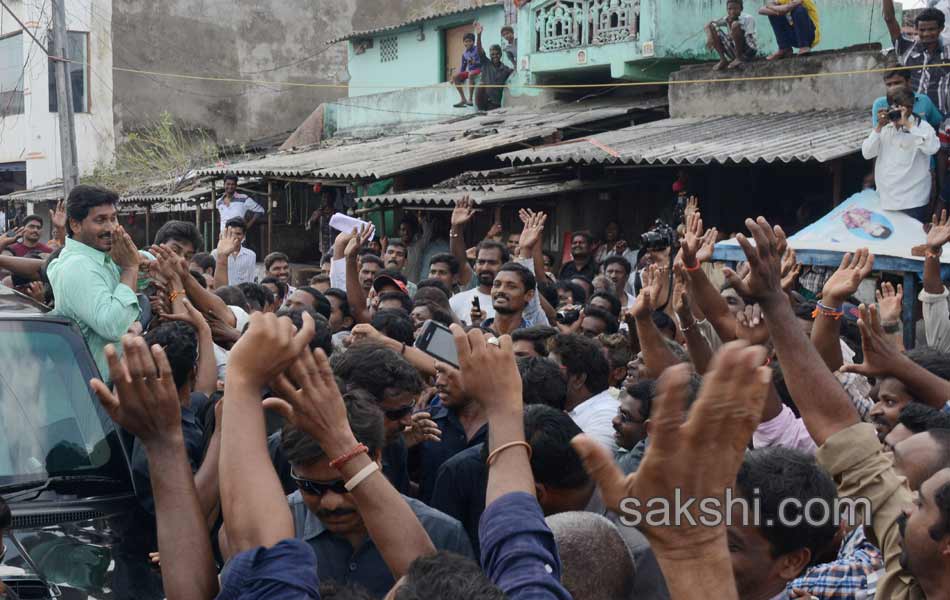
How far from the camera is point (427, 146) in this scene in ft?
51.4

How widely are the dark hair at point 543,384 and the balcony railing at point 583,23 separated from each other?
37.0 ft

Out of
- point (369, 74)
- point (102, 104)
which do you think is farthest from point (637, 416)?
point (102, 104)

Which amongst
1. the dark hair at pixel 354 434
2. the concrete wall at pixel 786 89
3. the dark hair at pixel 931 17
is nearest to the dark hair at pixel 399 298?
the dark hair at pixel 354 434

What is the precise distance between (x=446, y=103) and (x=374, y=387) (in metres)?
16.0

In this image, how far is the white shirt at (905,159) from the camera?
30.7ft

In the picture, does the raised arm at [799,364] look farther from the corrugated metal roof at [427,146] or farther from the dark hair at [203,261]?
the corrugated metal roof at [427,146]

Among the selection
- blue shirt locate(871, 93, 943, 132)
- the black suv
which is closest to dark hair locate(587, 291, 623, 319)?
blue shirt locate(871, 93, 943, 132)

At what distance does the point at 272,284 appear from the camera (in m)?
9.68

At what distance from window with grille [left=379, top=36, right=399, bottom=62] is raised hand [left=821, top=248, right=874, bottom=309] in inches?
747

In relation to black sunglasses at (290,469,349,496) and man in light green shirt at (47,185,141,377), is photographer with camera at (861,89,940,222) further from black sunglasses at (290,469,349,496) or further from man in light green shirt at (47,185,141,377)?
black sunglasses at (290,469,349,496)

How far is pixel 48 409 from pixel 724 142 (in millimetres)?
8483

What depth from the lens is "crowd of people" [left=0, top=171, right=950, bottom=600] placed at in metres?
2.04

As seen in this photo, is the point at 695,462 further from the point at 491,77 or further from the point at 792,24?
the point at 491,77

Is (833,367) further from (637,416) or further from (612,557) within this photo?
(612,557)
